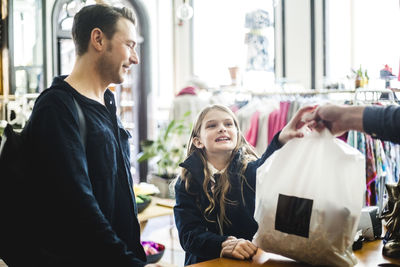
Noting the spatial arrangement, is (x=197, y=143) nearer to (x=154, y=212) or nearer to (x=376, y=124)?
(x=376, y=124)

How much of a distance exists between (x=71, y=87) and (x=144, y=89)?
4.62 metres

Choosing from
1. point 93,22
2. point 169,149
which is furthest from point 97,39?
point 169,149

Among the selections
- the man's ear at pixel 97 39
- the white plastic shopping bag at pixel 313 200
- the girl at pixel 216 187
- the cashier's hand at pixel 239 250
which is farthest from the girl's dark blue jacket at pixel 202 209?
the man's ear at pixel 97 39

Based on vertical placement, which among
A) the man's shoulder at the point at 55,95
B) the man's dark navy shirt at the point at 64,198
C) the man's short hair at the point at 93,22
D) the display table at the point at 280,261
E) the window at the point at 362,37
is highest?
the window at the point at 362,37

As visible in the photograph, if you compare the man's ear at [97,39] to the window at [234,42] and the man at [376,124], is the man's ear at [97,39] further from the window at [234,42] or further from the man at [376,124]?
the window at [234,42]

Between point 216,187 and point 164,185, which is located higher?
point 216,187

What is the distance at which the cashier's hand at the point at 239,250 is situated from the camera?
127cm

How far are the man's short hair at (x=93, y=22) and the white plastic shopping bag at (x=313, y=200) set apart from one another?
0.67 m

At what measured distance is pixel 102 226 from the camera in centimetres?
121

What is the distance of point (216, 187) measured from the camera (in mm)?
1610

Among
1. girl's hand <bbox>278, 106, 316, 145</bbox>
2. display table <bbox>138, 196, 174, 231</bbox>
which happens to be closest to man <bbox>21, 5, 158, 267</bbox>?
girl's hand <bbox>278, 106, 316, 145</bbox>

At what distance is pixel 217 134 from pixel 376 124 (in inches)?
28.6

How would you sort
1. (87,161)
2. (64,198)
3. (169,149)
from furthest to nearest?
(169,149) → (87,161) → (64,198)

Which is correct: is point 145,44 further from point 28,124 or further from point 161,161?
point 28,124
